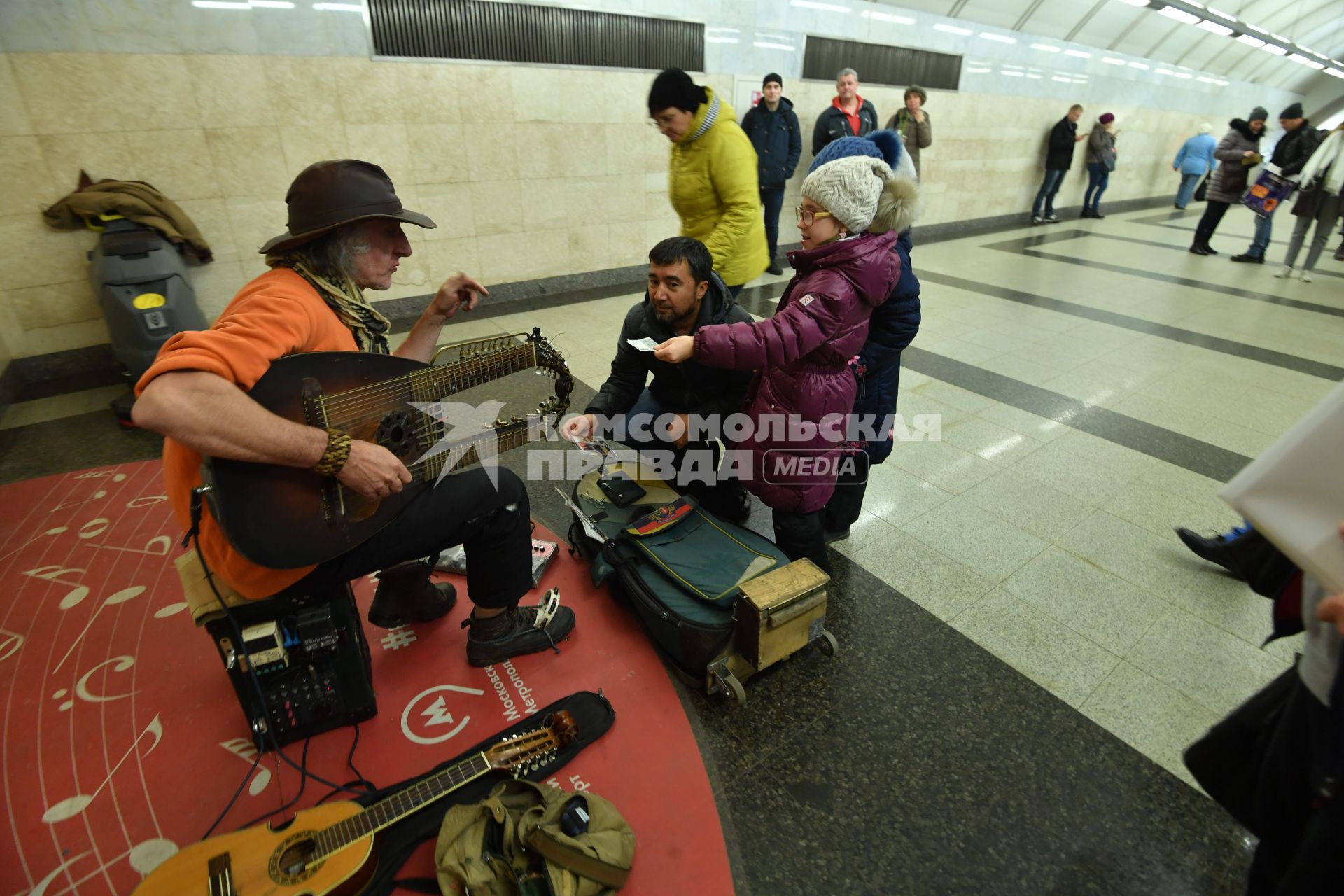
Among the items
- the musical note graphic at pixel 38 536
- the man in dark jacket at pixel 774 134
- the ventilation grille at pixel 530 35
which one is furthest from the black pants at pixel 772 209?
the musical note graphic at pixel 38 536

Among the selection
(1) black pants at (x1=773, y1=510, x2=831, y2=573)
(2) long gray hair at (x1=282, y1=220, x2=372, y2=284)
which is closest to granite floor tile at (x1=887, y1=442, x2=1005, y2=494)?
(1) black pants at (x1=773, y1=510, x2=831, y2=573)

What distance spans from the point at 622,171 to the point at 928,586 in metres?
5.57

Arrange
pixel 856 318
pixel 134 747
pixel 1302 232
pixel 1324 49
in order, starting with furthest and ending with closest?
1. pixel 1324 49
2. pixel 1302 232
3. pixel 856 318
4. pixel 134 747

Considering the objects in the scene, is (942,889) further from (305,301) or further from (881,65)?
(881,65)

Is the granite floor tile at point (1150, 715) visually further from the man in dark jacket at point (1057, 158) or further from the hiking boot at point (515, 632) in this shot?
the man in dark jacket at point (1057, 158)

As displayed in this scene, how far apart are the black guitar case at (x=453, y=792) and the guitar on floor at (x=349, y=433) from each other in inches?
27.9

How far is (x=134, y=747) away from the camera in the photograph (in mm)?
1896

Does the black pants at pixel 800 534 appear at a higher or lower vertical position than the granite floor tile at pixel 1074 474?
higher

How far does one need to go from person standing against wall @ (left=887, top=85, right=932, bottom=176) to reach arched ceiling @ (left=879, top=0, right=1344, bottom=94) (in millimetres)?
1207

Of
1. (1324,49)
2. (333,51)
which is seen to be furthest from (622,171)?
(1324,49)

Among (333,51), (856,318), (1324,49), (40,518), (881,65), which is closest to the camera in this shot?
(856,318)

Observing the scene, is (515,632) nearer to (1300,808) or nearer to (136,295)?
(1300,808)

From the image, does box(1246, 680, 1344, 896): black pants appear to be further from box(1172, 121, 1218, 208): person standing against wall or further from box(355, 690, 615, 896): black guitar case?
box(1172, 121, 1218, 208): person standing against wall

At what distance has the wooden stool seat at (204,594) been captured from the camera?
1.67m
